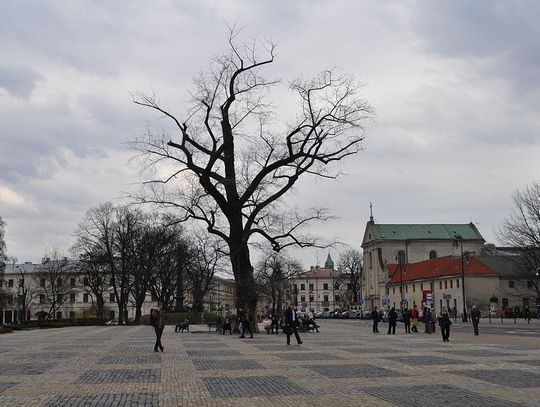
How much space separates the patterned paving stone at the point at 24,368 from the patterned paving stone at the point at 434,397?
28.5 feet

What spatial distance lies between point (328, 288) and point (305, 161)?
14499 cm

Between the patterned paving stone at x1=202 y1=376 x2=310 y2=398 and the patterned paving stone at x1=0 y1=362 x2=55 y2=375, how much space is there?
480 centimetres

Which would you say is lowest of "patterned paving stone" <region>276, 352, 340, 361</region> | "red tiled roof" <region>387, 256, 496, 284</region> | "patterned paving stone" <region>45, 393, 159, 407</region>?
"patterned paving stone" <region>276, 352, 340, 361</region>

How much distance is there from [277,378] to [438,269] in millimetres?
87188

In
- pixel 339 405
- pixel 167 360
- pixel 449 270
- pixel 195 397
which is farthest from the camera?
pixel 449 270

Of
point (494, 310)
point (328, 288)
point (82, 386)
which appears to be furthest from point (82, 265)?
point (328, 288)

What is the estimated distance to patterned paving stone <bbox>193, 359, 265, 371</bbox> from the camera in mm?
16903

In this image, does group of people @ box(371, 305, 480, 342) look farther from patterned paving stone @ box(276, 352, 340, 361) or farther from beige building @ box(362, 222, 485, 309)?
beige building @ box(362, 222, 485, 309)

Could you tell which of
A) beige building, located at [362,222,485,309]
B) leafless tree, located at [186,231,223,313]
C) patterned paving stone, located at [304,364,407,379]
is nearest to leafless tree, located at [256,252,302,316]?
leafless tree, located at [186,231,223,313]

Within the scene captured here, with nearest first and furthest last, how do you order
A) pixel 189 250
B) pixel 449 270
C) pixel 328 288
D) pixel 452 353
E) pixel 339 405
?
pixel 339 405 < pixel 452 353 < pixel 189 250 < pixel 449 270 < pixel 328 288

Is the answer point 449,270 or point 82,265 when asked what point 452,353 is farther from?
point 449,270

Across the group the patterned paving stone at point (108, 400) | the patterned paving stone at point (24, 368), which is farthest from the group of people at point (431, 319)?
the patterned paving stone at point (108, 400)

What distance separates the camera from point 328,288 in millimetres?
180625

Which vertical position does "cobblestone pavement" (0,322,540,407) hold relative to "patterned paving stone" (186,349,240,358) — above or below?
above
